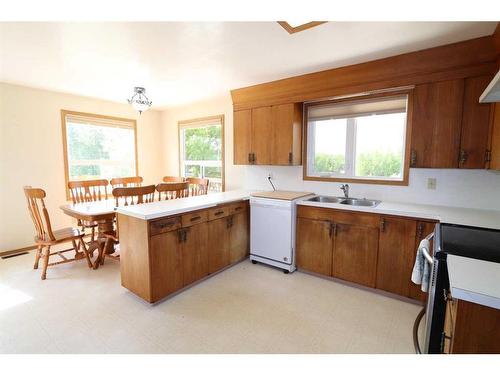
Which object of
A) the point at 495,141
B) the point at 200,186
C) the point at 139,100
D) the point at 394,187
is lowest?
the point at 200,186

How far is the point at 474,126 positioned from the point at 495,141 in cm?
23

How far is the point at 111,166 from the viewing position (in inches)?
178

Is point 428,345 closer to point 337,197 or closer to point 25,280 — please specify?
point 337,197

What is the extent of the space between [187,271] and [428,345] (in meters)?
2.01

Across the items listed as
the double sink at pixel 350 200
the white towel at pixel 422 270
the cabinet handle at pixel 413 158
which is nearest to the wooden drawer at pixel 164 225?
the double sink at pixel 350 200

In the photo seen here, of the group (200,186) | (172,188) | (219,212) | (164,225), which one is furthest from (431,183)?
(200,186)

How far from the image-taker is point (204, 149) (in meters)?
4.64

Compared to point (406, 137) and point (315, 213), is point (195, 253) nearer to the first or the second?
point (315, 213)

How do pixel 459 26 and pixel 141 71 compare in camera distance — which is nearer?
pixel 459 26

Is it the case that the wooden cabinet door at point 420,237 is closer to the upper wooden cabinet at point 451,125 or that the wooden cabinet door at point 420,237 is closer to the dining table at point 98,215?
the upper wooden cabinet at point 451,125

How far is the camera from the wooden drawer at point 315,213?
8.73 feet

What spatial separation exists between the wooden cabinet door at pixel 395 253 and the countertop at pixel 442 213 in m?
0.08

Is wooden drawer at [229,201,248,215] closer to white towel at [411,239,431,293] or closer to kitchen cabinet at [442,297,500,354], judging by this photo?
white towel at [411,239,431,293]
